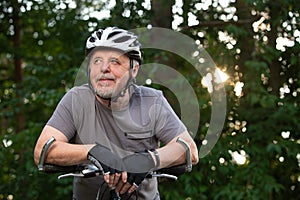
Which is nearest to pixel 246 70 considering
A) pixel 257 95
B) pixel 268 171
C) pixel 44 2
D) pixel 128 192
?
pixel 257 95

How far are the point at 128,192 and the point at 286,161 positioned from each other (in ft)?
11.4

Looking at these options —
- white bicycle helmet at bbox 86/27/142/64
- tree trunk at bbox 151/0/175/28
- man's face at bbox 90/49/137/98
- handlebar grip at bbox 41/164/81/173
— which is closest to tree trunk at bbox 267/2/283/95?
tree trunk at bbox 151/0/175/28

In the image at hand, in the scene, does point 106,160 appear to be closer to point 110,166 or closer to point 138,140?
point 110,166

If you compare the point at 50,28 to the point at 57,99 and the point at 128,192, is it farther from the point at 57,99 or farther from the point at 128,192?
the point at 128,192

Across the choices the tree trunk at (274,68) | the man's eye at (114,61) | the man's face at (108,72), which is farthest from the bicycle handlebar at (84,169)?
the tree trunk at (274,68)

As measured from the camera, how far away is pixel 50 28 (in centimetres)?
650

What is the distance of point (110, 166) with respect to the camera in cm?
254

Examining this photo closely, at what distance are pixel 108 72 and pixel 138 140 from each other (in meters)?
0.37

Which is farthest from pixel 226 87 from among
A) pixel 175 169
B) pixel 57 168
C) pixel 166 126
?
pixel 57 168

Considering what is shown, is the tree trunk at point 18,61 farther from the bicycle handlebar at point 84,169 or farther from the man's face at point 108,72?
the bicycle handlebar at point 84,169

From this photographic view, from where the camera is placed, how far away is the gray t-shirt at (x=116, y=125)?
2.87 meters

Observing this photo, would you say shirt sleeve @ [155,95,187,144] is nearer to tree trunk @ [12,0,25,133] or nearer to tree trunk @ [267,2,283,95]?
tree trunk @ [267,2,283,95]

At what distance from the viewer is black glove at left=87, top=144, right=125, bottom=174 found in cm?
253

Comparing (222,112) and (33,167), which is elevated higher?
(222,112)
